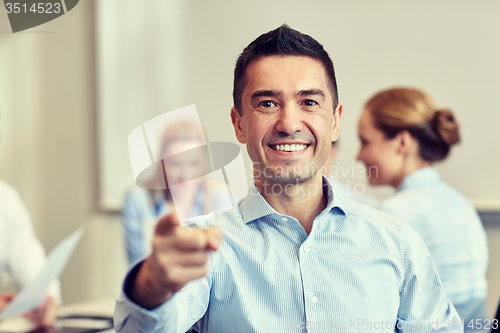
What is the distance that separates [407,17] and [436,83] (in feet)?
0.79

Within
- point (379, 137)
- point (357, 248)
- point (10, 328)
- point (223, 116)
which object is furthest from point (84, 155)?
point (357, 248)

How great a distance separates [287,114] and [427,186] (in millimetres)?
617

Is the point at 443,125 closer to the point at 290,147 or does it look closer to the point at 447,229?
the point at 447,229

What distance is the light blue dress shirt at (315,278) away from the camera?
0.44 m

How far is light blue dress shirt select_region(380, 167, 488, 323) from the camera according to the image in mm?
882

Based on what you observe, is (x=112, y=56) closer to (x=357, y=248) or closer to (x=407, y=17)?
(x=407, y=17)

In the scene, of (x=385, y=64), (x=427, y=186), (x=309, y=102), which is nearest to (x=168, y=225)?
(x=309, y=102)

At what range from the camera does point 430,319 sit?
469 mm

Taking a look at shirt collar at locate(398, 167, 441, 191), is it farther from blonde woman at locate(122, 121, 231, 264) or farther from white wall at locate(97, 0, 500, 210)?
blonde woman at locate(122, 121, 231, 264)

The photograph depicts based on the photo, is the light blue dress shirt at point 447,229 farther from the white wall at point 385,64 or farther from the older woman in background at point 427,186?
the white wall at point 385,64

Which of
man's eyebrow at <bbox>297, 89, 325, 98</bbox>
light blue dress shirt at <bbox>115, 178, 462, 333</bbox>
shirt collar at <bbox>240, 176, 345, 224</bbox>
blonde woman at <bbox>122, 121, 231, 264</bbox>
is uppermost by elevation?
man's eyebrow at <bbox>297, 89, 325, 98</bbox>

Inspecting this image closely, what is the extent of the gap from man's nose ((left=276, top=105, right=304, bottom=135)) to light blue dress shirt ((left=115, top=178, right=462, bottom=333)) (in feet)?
0.33

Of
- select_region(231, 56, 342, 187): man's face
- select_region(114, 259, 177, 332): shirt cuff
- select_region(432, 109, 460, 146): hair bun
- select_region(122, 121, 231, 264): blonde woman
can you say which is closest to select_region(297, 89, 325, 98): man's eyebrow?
select_region(231, 56, 342, 187): man's face

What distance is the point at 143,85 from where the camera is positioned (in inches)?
57.5
